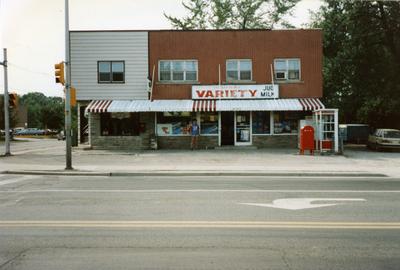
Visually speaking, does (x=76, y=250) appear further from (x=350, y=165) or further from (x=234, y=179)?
(x=350, y=165)

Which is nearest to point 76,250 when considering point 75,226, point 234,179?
point 75,226

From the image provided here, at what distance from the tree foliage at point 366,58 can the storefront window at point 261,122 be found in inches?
487

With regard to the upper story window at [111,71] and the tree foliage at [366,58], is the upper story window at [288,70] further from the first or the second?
the tree foliage at [366,58]

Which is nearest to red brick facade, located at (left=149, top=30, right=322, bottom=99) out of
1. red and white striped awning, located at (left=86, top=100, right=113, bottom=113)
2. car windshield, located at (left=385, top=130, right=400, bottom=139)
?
red and white striped awning, located at (left=86, top=100, right=113, bottom=113)

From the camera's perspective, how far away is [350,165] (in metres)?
18.9

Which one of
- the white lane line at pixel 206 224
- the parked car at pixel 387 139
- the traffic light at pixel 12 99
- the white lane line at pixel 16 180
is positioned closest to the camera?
the white lane line at pixel 206 224

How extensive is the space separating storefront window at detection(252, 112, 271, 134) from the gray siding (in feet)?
22.2

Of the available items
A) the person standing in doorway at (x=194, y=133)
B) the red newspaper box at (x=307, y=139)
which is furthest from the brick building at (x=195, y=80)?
the red newspaper box at (x=307, y=139)

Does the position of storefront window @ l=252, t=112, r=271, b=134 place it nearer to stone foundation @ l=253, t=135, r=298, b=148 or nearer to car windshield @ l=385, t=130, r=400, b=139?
stone foundation @ l=253, t=135, r=298, b=148

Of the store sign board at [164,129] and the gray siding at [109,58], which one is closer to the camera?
the store sign board at [164,129]

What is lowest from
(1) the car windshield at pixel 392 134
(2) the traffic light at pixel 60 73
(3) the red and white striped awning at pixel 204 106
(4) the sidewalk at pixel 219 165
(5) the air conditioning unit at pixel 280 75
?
(4) the sidewalk at pixel 219 165

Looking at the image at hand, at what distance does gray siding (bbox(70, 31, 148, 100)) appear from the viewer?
1127 inches

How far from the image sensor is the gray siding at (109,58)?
28.6 m

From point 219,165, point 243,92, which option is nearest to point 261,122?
point 243,92
